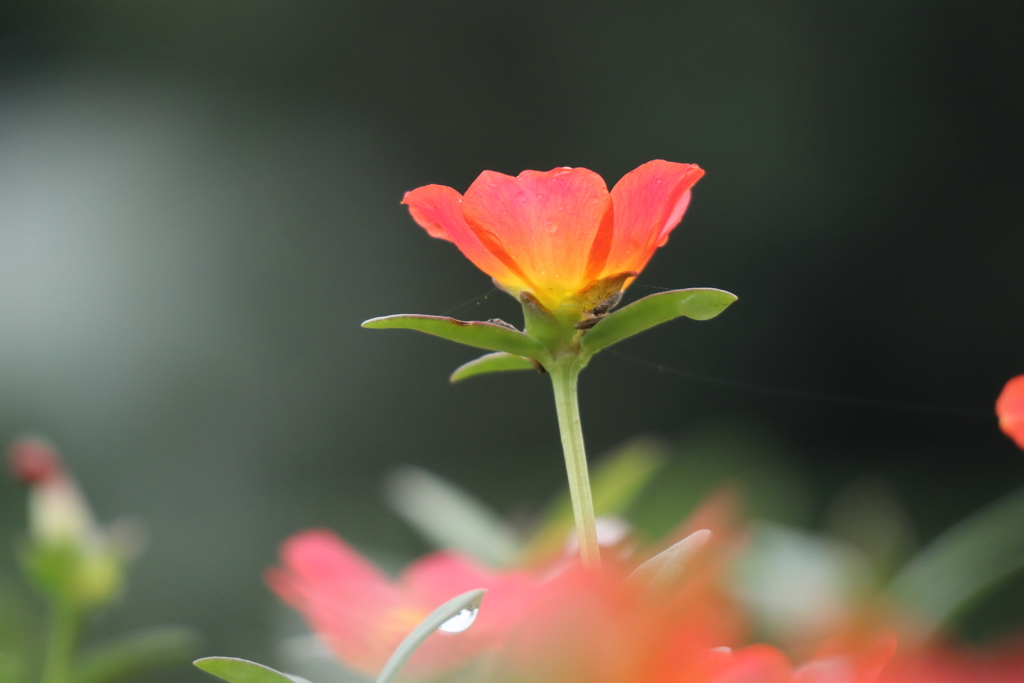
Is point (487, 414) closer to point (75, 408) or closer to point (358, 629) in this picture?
point (75, 408)

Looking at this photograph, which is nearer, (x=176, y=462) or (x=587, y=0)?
(x=176, y=462)

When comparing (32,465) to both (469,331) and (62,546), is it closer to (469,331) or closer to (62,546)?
(62,546)

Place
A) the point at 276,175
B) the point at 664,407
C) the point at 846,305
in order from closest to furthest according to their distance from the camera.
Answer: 1. the point at 846,305
2. the point at 664,407
3. the point at 276,175

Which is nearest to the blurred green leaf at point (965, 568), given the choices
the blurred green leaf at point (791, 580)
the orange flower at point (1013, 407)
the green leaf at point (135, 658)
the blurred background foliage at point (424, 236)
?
the blurred green leaf at point (791, 580)

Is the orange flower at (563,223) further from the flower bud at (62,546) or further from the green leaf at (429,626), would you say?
the flower bud at (62,546)

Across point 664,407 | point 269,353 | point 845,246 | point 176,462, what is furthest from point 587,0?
point 176,462

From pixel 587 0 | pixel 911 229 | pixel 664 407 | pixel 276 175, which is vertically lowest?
pixel 664 407
